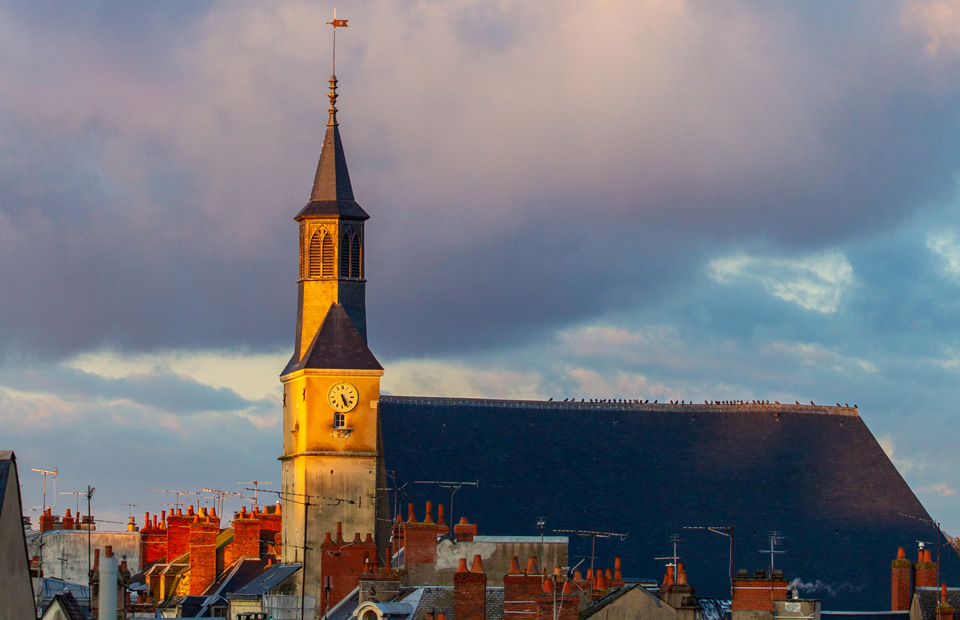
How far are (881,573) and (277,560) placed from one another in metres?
23.8

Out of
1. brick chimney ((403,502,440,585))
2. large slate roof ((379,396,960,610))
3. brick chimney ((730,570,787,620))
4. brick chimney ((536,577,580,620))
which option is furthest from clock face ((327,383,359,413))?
brick chimney ((536,577,580,620))

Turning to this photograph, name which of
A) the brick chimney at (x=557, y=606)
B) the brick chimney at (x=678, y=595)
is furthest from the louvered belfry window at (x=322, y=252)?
the brick chimney at (x=557, y=606)

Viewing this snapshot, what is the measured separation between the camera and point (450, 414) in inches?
3556

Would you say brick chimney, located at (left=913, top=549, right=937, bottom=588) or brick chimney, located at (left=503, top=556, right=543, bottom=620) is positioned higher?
brick chimney, located at (left=913, top=549, right=937, bottom=588)

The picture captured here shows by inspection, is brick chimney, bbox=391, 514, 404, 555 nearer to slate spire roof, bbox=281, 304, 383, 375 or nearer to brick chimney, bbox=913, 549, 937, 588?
slate spire roof, bbox=281, 304, 383, 375

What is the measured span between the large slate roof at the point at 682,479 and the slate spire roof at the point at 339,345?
2.62 m

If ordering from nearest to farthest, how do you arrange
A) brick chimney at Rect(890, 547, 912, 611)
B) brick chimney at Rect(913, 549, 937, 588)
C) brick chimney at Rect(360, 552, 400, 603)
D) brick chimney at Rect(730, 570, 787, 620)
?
brick chimney at Rect(730, 570, 787, 620), brick chimney at Rect(360, 552, 400, 603), brick chimney at Rect(913, 549, 937, 588), brick chimney at Rect(890, 547, 912, 611)

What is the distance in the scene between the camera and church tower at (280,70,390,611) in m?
84.5

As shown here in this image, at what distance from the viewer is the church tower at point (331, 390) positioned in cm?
8450

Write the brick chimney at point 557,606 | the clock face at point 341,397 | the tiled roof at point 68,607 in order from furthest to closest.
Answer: the clock face at point 341,397 < the brick chimney at point 557,606 < the tiled roof at point 68,607

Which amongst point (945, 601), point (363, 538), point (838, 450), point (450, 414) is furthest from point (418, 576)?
point (838, 450)

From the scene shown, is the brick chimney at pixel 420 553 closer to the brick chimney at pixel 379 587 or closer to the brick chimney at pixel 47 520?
the brick chimney at pixel 379 587

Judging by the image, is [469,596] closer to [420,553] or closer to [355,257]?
[420,553]

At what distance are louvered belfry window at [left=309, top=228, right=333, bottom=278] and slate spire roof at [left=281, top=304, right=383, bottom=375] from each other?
150 centimetres
